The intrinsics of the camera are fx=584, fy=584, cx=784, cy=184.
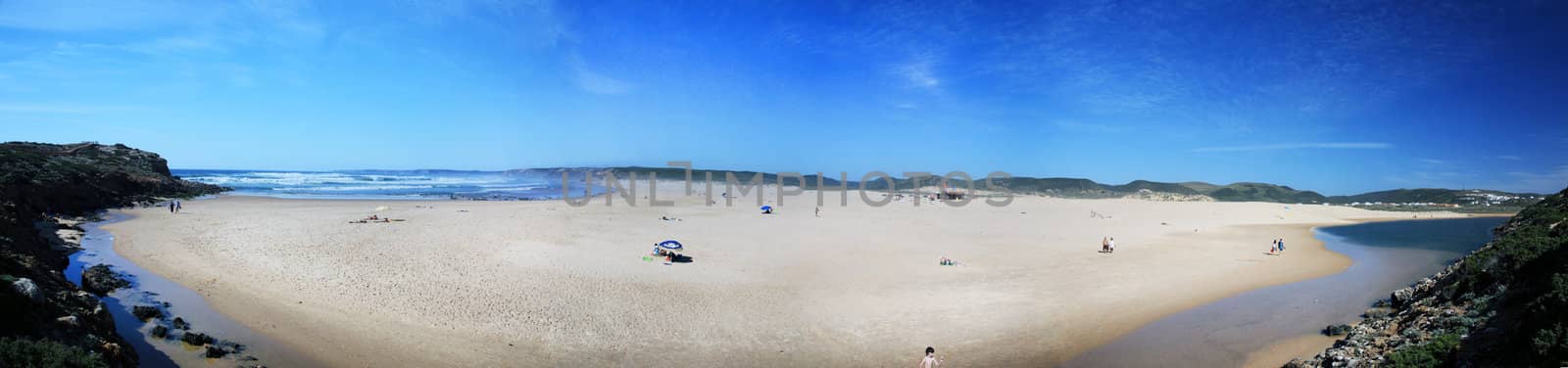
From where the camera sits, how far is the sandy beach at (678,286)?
10555mm

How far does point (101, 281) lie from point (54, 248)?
6.14 meters

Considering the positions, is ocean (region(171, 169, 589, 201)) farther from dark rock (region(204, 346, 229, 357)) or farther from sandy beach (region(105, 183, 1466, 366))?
dark rock (region(204, 346, 229, 357))

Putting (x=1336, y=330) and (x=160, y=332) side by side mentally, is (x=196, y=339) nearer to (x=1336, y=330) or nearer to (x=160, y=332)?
(x=160, y=332)

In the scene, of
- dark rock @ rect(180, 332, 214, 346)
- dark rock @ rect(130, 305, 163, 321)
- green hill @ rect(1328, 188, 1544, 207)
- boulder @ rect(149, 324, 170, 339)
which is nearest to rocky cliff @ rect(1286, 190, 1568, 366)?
dark rock @ rect(180, 332, 214, 346)

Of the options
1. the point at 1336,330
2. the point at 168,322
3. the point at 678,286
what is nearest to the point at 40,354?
the point at 168,322

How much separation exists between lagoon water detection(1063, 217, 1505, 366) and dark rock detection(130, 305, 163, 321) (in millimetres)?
16516

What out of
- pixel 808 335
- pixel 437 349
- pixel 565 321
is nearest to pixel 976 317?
pixel 808 335

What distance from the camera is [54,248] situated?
16.0m

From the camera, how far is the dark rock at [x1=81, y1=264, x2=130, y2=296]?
12.0 meters

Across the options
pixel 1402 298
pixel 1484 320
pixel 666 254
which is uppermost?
pixel 1484 320

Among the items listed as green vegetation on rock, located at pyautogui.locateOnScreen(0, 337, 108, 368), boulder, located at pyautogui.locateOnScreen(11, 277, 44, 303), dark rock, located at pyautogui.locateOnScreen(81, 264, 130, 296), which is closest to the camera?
green vegetation on rock, located at pyautogui.locateOnScreen(0, 337, 108, 368)

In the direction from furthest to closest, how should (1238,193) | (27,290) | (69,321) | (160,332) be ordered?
1. (1238,193)
2. (160,332)
3. (69,321)
4. (27,290)

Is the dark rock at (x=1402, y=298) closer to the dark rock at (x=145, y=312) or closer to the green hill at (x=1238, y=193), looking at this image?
the dark rock at (x=145, y=312)

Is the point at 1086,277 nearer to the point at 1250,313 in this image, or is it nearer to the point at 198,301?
the point at 1250,313
